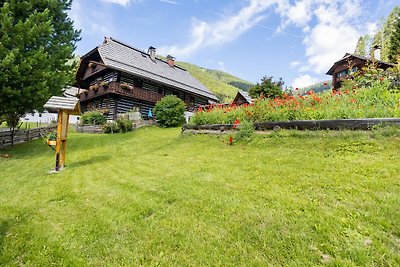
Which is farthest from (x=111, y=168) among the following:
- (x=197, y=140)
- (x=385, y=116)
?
(x=385, y=116)

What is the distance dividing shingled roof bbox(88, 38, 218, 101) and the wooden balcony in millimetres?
1554

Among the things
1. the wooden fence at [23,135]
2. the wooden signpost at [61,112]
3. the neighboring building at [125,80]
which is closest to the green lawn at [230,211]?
the wooden signpost at [61,112]

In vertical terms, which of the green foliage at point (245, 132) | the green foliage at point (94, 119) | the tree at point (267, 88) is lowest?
the green foliage at point (94, 119)

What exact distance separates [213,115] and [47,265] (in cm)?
901

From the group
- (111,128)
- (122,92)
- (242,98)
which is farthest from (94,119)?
(242,98)

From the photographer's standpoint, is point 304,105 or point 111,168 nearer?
point 111,168

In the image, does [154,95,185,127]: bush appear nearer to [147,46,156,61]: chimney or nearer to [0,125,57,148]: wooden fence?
[0,125,57,148]: wooden fence

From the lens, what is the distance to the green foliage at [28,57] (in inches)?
471

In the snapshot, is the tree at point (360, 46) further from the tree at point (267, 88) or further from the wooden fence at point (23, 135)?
the wooden fence at point (23, 135)

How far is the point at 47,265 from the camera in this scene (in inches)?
129

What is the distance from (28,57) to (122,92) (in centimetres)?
1226

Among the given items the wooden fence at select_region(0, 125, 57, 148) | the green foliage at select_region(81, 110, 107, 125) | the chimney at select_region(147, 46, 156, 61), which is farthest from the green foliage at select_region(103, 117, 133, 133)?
the chimney at select_region(147, 46, 156, 61)

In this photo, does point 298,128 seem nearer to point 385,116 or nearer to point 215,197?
point 385,116

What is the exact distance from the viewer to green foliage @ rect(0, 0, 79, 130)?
11961 mm
